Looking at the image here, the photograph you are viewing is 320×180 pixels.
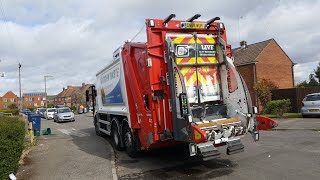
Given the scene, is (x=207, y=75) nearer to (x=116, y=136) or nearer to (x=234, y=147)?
(x=234, y=147)

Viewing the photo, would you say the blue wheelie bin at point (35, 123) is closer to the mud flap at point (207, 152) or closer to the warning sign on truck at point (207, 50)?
the warning sign on truck at point (207, 50)

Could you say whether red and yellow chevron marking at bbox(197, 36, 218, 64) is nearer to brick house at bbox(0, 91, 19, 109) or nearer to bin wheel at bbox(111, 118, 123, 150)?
bin wheel at bbox(111, 118, 123, 150)

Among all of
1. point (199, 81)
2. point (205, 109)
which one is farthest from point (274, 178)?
point (199, 81)

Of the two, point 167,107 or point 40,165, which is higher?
point 167,107

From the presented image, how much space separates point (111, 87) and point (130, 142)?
2.63m

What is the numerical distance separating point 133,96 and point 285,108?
14.8 meters

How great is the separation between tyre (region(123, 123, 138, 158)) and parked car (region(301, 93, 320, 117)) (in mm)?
12386

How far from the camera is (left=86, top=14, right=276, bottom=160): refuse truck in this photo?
24.8 feet

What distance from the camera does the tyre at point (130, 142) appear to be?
31.6 feet

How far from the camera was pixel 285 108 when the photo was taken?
21125 millimetres

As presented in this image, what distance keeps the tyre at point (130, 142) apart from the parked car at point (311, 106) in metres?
12.4

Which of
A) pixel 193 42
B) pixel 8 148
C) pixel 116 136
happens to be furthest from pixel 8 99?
pixel 193 42

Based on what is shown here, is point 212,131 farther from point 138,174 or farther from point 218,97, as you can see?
point 138,174

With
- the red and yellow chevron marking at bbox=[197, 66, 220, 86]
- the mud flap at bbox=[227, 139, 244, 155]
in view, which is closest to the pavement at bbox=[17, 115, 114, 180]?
the mud flap at bbox=[227, 139, 244, 155]
